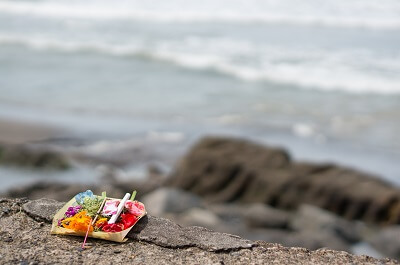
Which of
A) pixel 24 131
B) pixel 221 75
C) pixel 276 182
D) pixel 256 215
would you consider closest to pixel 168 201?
pixel 256 215

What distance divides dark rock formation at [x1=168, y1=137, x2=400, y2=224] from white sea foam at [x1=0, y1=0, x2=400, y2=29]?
42.3 ft

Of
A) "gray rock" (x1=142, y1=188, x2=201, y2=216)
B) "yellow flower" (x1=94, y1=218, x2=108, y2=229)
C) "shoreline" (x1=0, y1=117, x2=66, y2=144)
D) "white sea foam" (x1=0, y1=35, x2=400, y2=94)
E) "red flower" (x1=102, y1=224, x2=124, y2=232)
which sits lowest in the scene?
"shoreline" (x1=0, y1=117, x2=66, y2=144)

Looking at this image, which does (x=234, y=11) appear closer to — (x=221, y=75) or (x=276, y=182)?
(x=221, y=75)

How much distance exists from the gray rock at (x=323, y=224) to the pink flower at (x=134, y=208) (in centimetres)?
491

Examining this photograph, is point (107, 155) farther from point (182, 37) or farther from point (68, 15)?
point (68, 15)

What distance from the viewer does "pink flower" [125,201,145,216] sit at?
322cm

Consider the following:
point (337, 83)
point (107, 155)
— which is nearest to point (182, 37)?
point (337, 83)

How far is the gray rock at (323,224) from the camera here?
791 cm

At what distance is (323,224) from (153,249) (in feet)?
17.5

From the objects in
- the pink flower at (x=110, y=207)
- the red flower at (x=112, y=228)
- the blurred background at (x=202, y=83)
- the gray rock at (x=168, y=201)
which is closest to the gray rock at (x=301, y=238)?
the gray rock at (x=168, y=201)

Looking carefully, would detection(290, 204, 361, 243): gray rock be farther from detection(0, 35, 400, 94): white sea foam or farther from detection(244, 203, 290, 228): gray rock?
detection(0, 35, 400, 94): white sea foam

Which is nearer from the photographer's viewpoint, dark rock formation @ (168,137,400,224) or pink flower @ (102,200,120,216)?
pink flower @ (102,200,120,216)

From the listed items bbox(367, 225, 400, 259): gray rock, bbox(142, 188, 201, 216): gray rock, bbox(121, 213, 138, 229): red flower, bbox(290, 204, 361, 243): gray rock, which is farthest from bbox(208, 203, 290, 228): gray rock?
bbox(121, 213, 138, 229): red flower

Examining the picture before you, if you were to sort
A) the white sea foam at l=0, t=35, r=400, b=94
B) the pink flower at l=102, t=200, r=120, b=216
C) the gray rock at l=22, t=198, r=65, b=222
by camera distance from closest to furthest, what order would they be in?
the pink flower at l=102, t=200, r=120, b=216 < the gray rock at l=22, t=198, r=65, b=222 < the white sea foam at l=0, t=35, r=400, b=94
